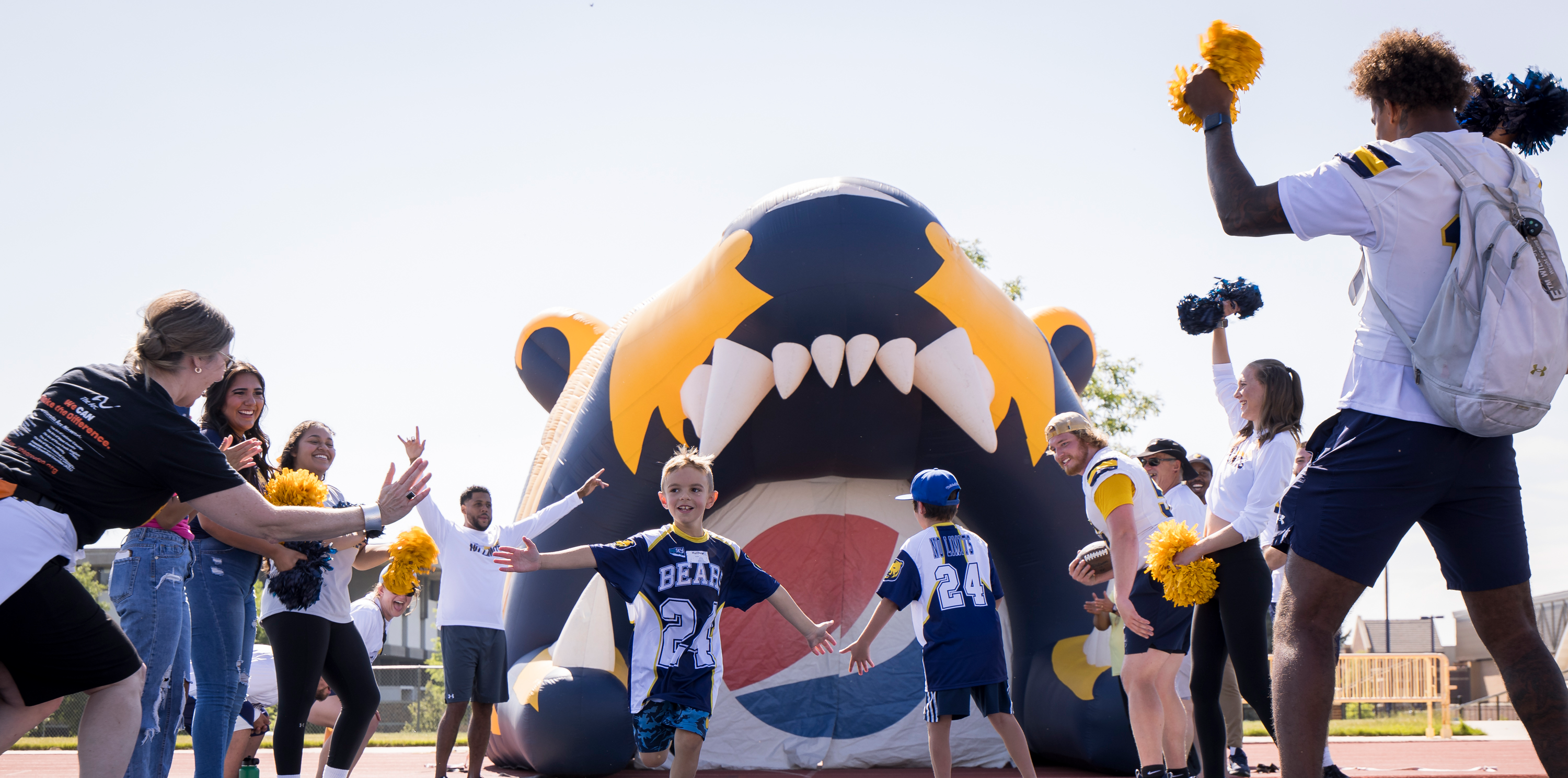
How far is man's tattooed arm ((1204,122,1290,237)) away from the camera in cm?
208

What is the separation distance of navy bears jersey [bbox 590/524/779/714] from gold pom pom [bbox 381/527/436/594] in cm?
142

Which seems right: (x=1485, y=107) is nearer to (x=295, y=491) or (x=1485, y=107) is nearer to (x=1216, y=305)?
(x=1216, y=305)

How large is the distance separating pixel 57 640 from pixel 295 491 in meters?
1.45

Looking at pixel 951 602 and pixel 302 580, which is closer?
pixel 302 580

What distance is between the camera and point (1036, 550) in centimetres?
585

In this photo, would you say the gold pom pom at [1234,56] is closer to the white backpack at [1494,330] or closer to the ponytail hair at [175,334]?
the white backpack at [1494,330]

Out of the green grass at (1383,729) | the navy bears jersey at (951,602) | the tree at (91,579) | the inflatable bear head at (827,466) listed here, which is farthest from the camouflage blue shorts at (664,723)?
the tree at (91,579)

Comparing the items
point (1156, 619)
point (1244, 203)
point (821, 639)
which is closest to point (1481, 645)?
point (1156, 619)

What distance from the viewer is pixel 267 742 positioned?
1047 cm

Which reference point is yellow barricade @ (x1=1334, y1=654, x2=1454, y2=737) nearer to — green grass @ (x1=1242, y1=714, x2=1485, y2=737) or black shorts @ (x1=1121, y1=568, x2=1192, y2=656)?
green grass @ (x1=1242, y1=714, x2=1485, y2=737)

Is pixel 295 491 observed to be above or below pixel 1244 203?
below

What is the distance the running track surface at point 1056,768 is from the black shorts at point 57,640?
3.53 meters

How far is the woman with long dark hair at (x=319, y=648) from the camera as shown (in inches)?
154

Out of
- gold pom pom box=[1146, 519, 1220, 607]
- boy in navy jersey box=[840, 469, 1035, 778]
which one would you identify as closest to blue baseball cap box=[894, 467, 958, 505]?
boy in navy jersey box=[840, 469, 1035, 778]
